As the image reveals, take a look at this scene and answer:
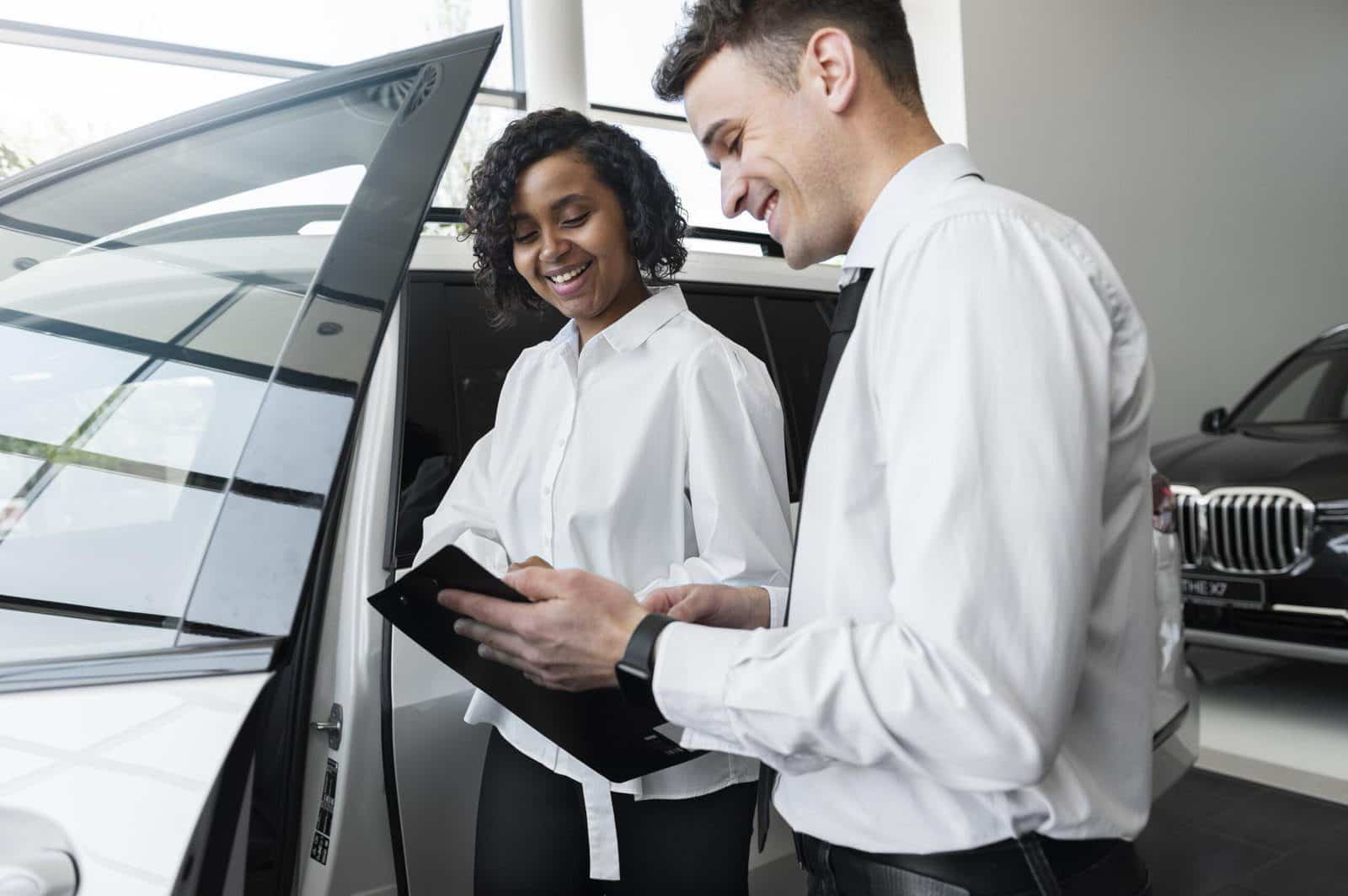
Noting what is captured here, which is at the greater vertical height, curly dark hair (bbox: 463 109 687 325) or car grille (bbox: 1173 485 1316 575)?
curly dark hair (bbox: 463 109 687 325)

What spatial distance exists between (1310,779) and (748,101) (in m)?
3.36

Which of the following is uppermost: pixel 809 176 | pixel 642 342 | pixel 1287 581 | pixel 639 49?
pixel 639 49

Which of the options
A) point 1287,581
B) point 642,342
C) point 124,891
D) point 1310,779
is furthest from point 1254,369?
point 124,891

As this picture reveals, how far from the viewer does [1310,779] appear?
3.33 meters

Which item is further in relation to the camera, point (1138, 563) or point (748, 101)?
point (748, 101)

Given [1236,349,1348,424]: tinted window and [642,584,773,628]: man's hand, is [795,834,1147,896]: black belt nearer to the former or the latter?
[642,584,773,628]: man's hand

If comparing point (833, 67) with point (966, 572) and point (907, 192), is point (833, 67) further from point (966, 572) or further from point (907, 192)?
point (966, 572)

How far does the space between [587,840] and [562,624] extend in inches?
21.0

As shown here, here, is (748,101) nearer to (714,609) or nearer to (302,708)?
(714,609)

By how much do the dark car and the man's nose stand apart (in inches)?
133

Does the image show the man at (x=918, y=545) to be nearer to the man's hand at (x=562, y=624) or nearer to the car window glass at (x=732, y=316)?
the man's hand at (x=562, y=624)

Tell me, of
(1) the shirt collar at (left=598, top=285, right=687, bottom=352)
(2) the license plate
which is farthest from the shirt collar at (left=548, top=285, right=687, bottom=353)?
(2) the license plate

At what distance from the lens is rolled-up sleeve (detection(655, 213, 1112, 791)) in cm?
68

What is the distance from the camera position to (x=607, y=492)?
1.28m
